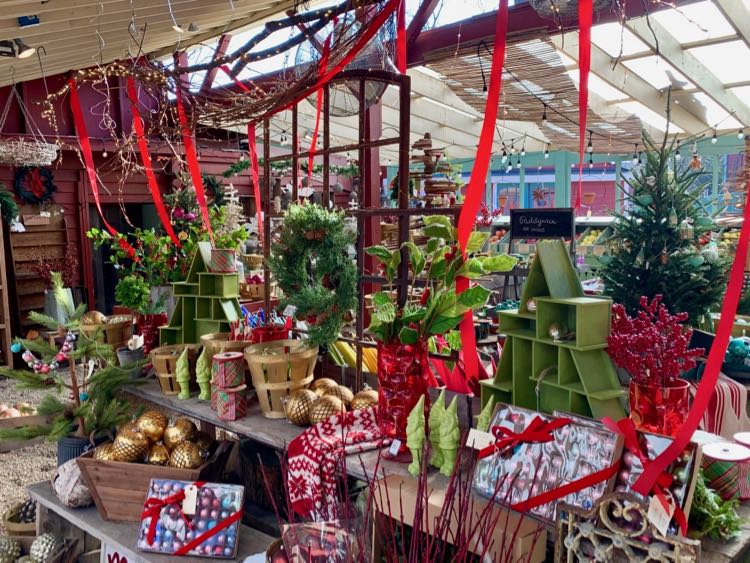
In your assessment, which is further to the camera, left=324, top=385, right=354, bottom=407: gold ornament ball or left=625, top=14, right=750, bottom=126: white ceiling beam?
left=625, top=14, right=750, bottom=126: white ceiling beam

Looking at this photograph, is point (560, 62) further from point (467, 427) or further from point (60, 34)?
point (467, 427)

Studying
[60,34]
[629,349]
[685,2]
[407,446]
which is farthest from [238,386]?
[685,2]

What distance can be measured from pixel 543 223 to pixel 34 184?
20.4ft

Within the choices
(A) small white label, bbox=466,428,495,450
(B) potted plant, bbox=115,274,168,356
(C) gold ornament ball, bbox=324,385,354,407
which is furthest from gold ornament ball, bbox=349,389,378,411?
(B) potted plant, bbox=115,274,168,356

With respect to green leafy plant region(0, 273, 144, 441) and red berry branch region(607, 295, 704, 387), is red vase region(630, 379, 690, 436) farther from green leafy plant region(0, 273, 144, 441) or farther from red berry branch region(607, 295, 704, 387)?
green leafy plant region(0, 273, 144, 441)

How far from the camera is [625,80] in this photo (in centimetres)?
619

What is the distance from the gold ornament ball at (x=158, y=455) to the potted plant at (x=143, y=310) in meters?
0.66

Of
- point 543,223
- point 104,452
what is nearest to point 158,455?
point 104,452

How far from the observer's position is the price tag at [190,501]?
6.86 feet

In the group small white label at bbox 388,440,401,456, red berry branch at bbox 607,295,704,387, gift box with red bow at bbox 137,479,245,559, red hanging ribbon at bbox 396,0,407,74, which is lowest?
gift box with red bow at bbox 137,479,245,559

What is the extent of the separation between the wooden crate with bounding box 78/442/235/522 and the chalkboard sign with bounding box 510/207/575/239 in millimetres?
2630

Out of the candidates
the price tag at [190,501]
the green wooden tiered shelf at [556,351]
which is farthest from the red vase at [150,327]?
the green wooden tiered shelf at [556,351]

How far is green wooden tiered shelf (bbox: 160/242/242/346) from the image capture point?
2.78 m

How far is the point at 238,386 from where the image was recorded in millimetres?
2213
